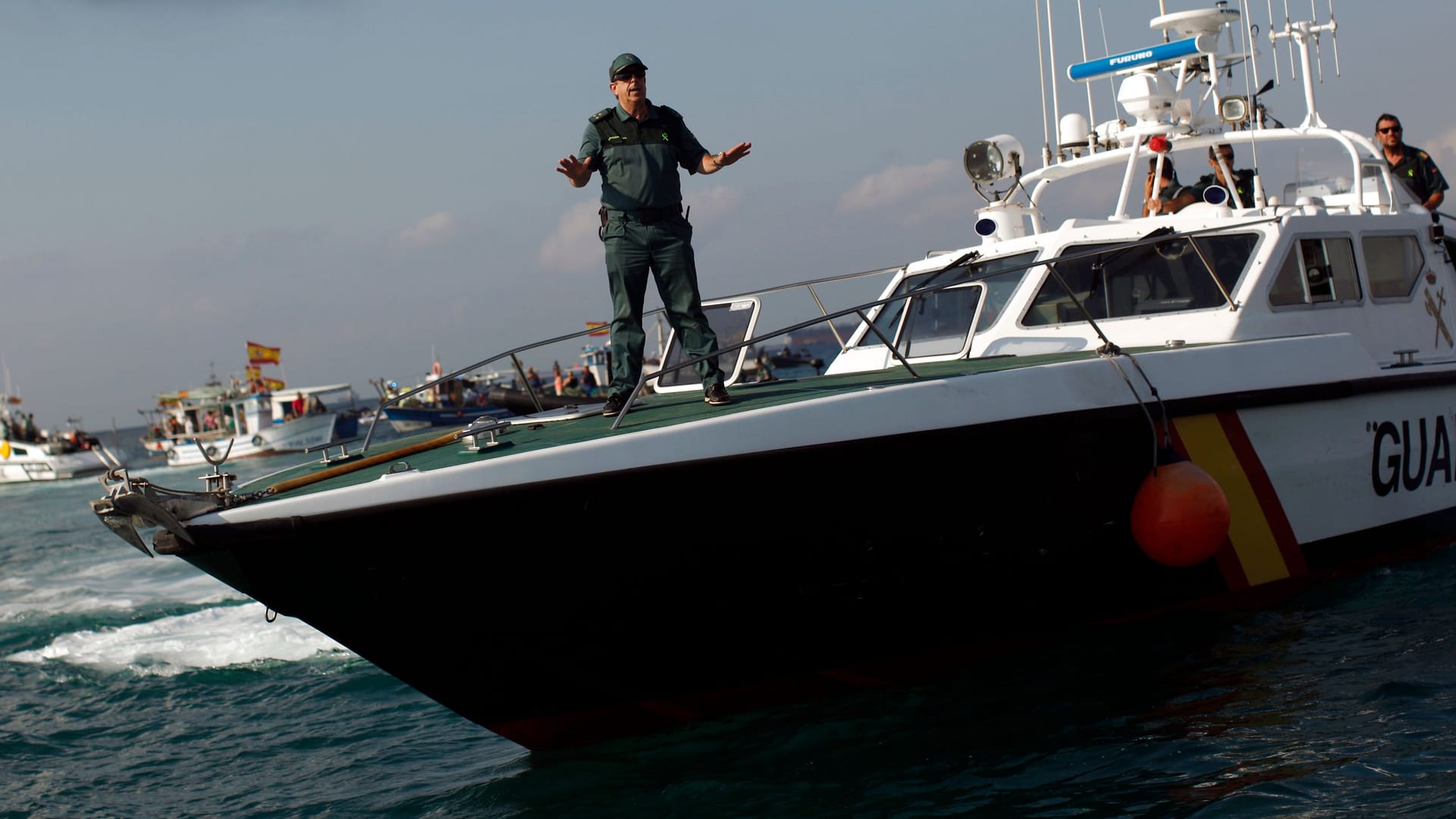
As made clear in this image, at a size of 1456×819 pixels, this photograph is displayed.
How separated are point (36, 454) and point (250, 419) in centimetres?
912

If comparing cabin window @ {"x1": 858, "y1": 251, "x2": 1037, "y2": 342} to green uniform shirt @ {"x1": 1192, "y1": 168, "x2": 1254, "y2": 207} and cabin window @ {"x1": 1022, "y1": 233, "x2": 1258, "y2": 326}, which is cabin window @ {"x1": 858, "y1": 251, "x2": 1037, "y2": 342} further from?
green uniform shirt @ {"x1": 1192, "y1": 168, "x2": 1254, "y2": 207}

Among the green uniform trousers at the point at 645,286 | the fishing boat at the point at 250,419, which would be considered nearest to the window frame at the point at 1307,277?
the green uniform trousers at the point at 645,286

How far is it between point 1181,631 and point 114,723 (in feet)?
19.5

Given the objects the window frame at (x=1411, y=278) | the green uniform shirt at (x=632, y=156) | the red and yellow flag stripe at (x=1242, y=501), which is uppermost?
the green uniform shirt at (x=632, y=156)

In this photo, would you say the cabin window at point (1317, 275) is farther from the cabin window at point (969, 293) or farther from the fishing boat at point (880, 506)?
the cabin window at point (969, 293)

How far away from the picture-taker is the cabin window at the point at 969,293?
6.91 m

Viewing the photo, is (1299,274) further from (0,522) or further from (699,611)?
(0,522)

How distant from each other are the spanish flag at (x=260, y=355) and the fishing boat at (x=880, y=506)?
49346 mm

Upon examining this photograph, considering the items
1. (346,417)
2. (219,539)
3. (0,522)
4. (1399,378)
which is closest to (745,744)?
(219,539)

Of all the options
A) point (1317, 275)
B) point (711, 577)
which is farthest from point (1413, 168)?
point (711, 577)

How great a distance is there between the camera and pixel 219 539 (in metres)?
4.10

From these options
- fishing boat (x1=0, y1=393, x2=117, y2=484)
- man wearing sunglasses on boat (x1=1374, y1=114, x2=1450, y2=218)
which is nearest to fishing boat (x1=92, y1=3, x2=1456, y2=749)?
man wearing sunglasses on boat (x1=1374, y1=114, x2=1450, y2=218)

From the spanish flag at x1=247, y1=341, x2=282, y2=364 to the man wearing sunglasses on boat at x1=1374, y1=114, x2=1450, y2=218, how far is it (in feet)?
164

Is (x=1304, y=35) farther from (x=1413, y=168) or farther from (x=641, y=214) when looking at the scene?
(x=641, y=214)
